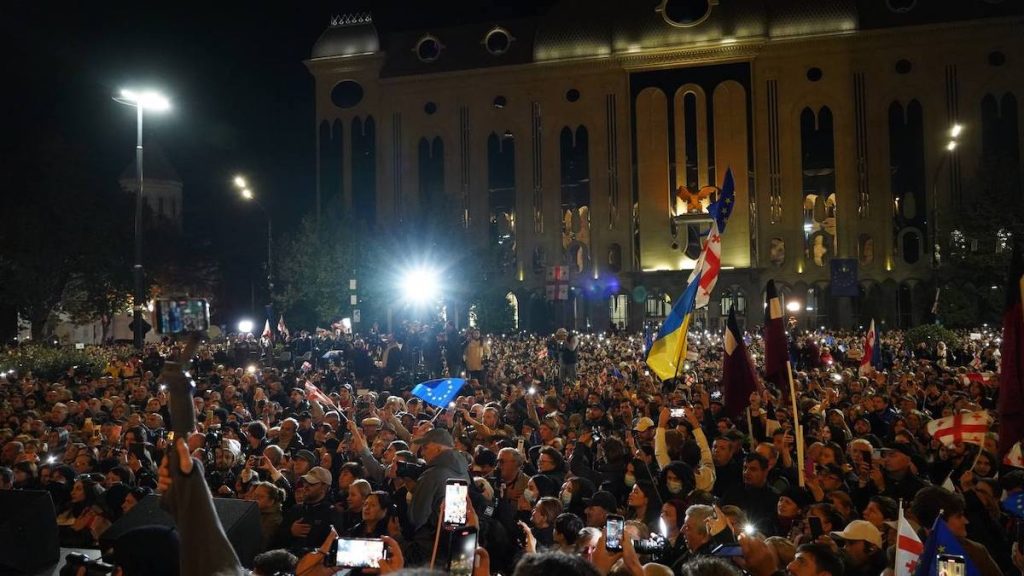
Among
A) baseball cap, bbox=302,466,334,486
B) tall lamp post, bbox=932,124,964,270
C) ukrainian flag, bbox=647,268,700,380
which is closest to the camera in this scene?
baseball cap, bbox=302,466,334,486

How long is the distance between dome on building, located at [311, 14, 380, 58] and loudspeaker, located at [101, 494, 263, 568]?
52209mm

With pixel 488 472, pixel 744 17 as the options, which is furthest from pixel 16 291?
pixel 744 17

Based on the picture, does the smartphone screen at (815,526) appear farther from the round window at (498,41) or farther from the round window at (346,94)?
the round window at (346,94)

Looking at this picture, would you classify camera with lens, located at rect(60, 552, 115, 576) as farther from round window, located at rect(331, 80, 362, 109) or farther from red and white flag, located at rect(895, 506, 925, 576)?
round window, located at rect(331, 80, 362, 109)

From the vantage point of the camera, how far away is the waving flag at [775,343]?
12.1m

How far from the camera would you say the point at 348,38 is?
56.2m

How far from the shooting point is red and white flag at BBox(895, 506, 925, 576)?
515 cm

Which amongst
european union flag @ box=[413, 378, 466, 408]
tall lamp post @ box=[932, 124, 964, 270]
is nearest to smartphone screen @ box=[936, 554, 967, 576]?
european union flag @ box=[413, 378, 466, 408]

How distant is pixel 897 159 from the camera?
48.9 meters

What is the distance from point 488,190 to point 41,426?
139 feet

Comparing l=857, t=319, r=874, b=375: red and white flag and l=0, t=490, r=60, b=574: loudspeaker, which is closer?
l=0, t=490, r=60, b=574: loudspeaker

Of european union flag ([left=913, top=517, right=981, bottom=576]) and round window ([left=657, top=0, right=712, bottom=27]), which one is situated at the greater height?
round window ([left=657, top=0, right=712, bottom=27])

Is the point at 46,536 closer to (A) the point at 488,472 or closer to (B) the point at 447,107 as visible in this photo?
(A) the point at 488,472

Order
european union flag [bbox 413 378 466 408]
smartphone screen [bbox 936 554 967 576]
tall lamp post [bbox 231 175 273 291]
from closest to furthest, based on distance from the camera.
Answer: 1. smartphone screen [bbox 936 554 967 576]
2. european union flag [bbox 413 378 466 408]
3. tall lamp post [bbox 231 175 273 291]
